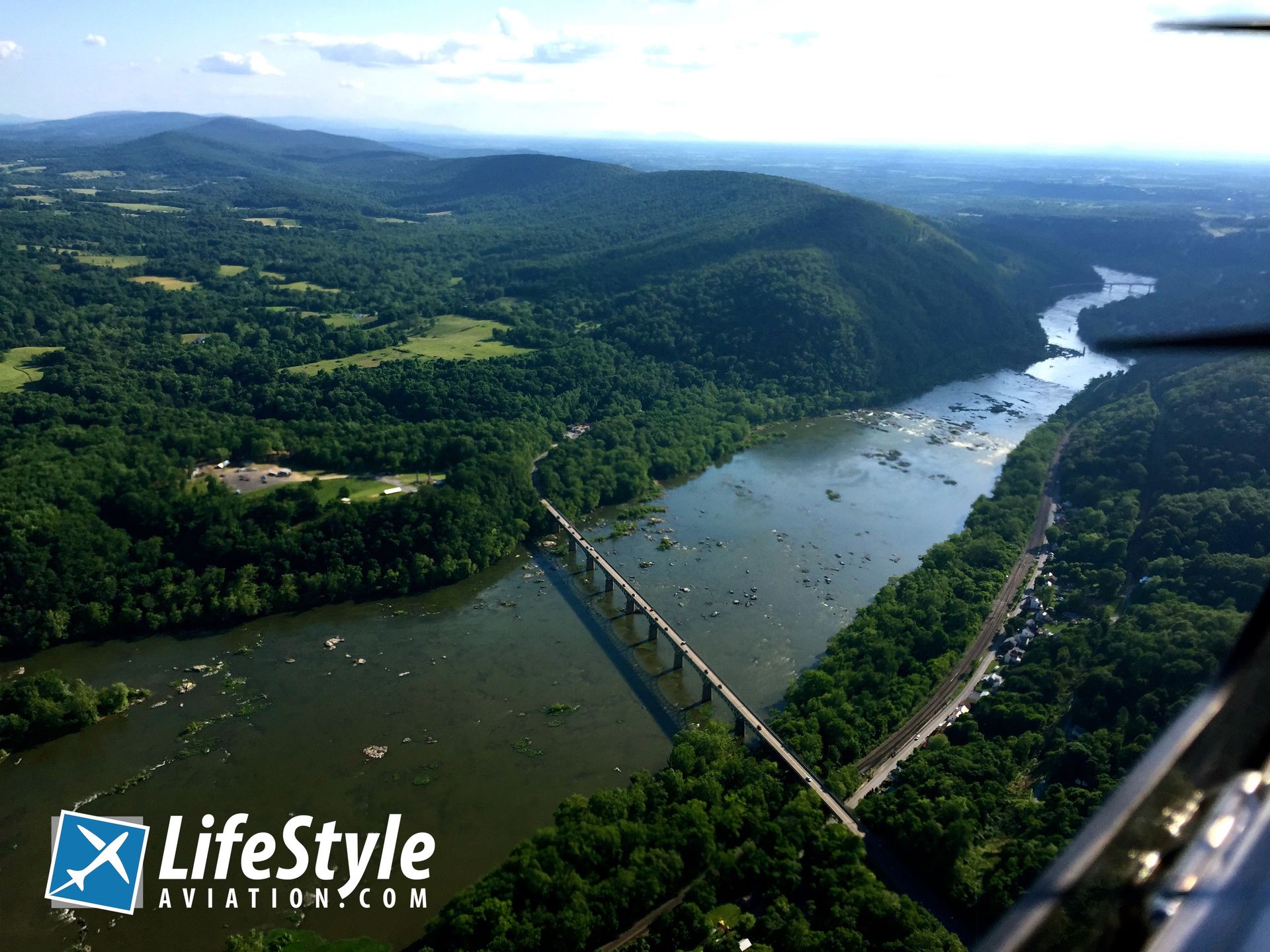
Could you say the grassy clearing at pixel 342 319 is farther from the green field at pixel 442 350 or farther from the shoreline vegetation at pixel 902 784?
the shoreline vegetation at pixel 902 784

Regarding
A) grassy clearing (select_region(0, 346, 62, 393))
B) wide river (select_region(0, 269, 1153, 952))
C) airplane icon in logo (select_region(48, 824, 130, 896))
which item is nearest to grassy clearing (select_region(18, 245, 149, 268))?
grassy clearing (select_region(0, 346, 62, 393))

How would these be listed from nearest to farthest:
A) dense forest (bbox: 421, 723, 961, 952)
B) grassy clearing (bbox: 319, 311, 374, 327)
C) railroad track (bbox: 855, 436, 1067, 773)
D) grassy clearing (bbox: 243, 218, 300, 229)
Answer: dense forest (bbox: 421, 723, 961, 952) < railroad track (bbox: 855, 436, 1067, 773) < grassy clearing (bbox: 319, 311, 374, 327) < grassy clearing (bbox: 243, 218, 300, 229)

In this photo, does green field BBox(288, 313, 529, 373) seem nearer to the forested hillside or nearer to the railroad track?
the forested hillside

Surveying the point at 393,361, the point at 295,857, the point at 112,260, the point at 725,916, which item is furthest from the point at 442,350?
the point at 725,916

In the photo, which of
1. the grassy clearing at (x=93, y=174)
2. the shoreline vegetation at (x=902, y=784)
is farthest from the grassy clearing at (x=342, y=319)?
the grassy clearing at (x=93, y=174)

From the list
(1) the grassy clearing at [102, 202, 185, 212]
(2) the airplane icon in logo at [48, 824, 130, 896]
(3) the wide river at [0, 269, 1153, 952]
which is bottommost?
(2) the airplane icon in logo at [48, 824, 130, 896]

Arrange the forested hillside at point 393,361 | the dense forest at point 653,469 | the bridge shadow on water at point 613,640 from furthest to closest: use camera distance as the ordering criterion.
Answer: the forested hillside at point 393,361, the bridge shadow on water at point 613,640, the dense forest at point 653,469
